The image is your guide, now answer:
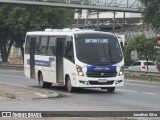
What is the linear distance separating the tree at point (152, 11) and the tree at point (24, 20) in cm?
2369

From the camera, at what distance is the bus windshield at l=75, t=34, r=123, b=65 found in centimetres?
2392

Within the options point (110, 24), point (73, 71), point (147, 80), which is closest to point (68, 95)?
point (73, 71)

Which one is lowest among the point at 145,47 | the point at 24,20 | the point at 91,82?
the point at 145,47

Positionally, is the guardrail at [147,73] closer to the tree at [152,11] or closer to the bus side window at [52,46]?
the tree at [152,11]

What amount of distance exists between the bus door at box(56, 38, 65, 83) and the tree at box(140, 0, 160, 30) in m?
15.6

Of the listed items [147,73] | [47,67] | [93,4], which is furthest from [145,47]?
[47,67]

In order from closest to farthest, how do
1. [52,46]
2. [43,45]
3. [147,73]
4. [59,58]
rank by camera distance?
[59,58] < [52,46] < [43,45] < [147,73]

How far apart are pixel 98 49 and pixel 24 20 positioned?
38.7m

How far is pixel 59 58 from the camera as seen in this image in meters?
25.6

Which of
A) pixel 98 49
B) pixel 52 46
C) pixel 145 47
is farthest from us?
pixel 145 47

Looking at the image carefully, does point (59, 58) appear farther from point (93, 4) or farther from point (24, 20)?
point (24, 20)

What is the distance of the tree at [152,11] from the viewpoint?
39.8 meters

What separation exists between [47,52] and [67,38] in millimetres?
2250

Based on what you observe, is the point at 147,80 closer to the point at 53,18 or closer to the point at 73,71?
the point at 73,71
